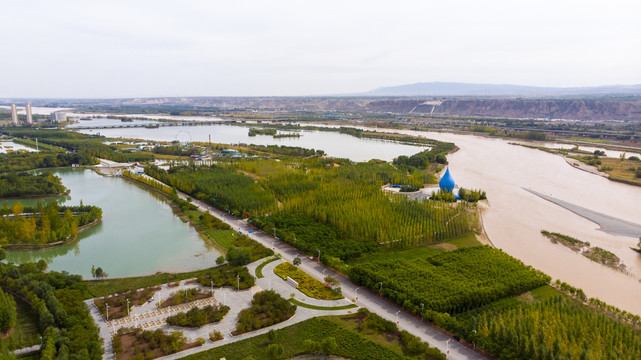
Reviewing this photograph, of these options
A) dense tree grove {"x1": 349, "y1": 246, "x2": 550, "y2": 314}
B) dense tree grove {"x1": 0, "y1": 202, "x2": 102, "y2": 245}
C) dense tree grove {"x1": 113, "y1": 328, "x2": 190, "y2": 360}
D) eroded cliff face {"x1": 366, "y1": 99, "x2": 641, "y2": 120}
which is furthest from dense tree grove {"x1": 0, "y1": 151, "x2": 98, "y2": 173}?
eroded cliff face {"x1": 366, "y1": 99, "x2": 641, "y2": 120}

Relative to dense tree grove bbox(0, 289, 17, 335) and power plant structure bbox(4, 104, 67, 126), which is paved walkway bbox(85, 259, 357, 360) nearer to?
dense tree grove bbox(0, 289, 17, 335)

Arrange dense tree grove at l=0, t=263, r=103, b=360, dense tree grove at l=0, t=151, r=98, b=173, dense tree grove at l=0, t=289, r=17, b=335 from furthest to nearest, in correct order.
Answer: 1. dense tree grove at l=0, t=151, r=98, b=173
2. dense tree grove at l=0, t=289, r=17, b=335
3. dense tree grove at l=0, t=263, r=103, b=360

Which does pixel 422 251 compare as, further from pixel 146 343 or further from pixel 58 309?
pixel 58 309

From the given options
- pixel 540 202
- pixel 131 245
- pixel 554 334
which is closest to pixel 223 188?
pixel 131 245

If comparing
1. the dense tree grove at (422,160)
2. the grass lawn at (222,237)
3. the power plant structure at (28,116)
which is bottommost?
the grass lawn at (222,237)

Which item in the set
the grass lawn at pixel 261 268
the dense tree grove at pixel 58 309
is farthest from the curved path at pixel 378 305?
the dense tree grove at pixel 58 309

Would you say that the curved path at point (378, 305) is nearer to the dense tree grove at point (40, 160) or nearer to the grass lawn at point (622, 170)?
the dense tree grove at point (40, 160)

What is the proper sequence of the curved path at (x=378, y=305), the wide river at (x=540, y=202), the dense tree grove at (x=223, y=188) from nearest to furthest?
the curved path at (x=378, y=305) → the wide river at (x=540, y=202) → the dense tree grove at (x=223, y=188)
